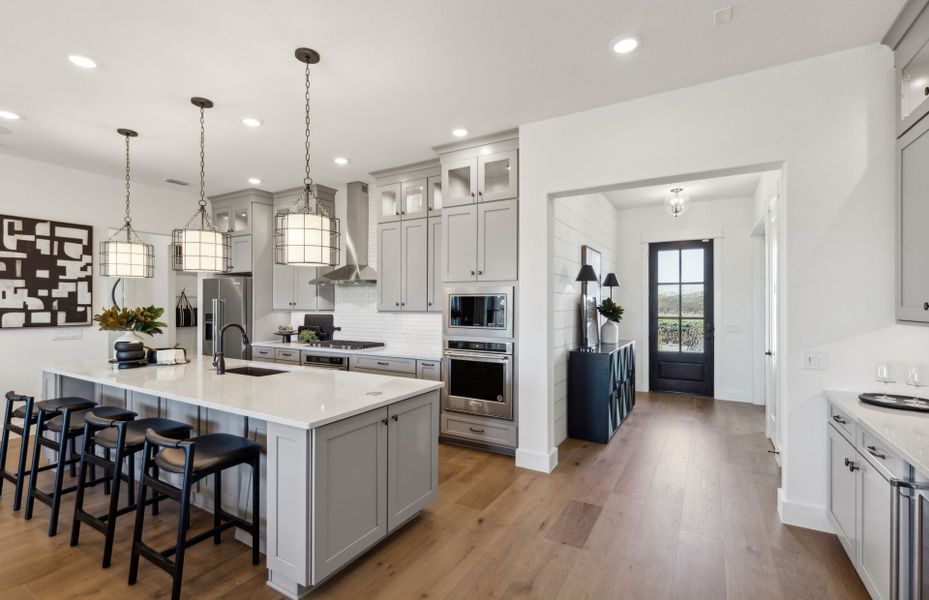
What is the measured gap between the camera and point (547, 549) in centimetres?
249

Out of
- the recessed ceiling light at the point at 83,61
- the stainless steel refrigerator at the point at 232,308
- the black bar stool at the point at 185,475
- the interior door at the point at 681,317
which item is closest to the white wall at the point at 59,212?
the stainless steel refrigerator at the point at 232,308

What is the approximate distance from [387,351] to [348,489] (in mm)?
2665

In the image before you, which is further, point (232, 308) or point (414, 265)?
point (232, 308)

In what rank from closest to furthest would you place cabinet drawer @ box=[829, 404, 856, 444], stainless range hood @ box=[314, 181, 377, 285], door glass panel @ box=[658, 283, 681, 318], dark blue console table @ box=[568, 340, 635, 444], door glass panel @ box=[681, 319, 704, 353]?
1. cabinet drawer @ box=[829, 404, 856, 444]
2. dark blue console table @ box=[568, 340, 635, 444]
3. stainless range hood @ box=[314, 181, 377, 285]
4. door glass panel @ box=[681, 319, 704, 353]
5. door glass panel @ box=[658, 283, 681, 318]

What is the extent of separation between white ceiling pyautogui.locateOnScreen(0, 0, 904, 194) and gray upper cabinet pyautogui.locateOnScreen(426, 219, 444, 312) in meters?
0.96

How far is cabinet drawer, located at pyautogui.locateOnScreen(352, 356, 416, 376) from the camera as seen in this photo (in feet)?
14.4

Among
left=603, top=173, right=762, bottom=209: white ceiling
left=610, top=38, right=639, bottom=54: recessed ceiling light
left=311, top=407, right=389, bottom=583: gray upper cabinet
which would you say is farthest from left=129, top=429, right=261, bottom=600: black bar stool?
left=603, top=173, right=762, bottom=209: white ceiling

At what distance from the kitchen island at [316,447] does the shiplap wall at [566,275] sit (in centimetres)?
170

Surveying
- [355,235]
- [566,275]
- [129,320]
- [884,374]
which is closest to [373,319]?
[355,235]

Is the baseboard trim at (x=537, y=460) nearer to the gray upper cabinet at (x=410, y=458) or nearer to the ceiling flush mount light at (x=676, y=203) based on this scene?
the gray upper cabinet at (x=410, y=458)

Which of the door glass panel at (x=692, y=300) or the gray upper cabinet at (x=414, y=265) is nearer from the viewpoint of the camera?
the gray upper cabinet at (x=414, y=265)

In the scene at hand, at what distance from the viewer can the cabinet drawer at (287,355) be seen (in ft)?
17.1

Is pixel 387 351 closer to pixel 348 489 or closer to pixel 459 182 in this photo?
pixel 459 182

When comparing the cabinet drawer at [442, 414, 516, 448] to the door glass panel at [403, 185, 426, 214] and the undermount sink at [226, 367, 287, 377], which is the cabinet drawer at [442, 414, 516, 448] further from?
the door glass panel at [403, 185, 426, 214]
